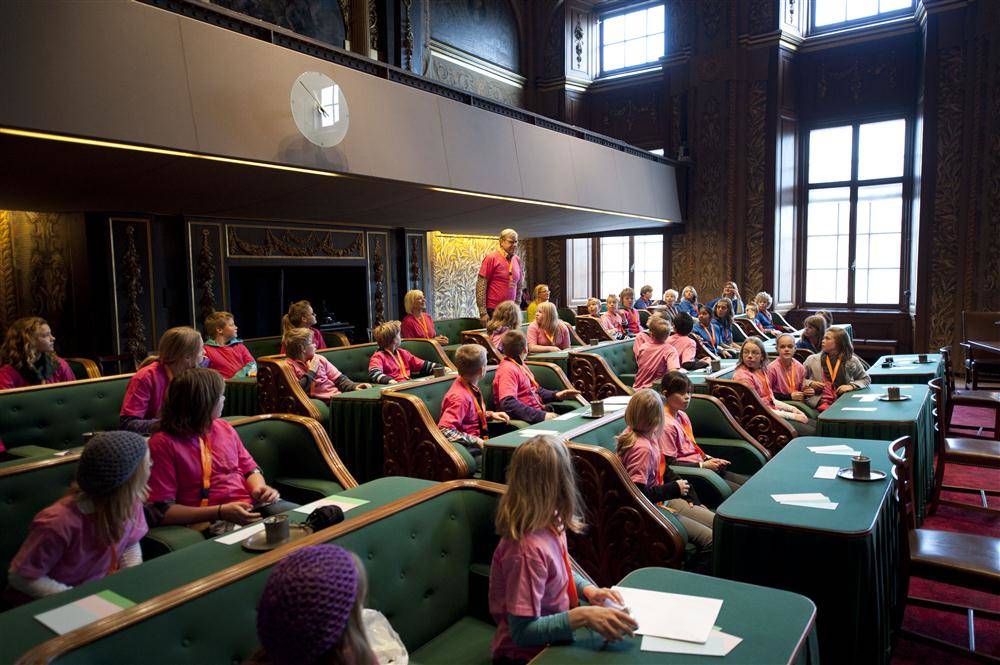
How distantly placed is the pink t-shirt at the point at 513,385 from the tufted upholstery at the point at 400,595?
248 centimetres

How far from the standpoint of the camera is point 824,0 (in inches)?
482

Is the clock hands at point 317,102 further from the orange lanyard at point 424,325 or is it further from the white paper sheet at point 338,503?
the white paper sheet at point 338,503

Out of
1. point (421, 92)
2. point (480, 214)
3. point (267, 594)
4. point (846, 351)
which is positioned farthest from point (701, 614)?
point (480, 214)

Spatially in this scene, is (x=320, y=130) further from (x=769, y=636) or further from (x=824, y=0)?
(x=824, y=0)

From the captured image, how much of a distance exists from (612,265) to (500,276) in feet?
25.9

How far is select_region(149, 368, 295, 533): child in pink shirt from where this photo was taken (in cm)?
268

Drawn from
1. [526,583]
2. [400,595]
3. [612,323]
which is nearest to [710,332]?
[612,323]

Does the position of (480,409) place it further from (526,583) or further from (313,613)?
(313,613)

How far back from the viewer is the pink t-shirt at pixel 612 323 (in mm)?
9656

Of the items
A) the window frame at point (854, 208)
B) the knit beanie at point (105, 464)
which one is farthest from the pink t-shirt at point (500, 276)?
the window frame at point (854, 208)

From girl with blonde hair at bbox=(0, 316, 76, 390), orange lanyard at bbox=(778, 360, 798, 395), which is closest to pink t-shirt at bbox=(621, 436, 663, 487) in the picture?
orange lanyard at bbox=(778, 360, 798, 395)

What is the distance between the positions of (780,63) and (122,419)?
1208 centimetres

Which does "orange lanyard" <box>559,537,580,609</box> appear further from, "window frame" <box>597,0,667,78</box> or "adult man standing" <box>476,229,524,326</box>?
"window frame" <box>597,0,667,78</box>

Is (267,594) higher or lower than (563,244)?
lower
